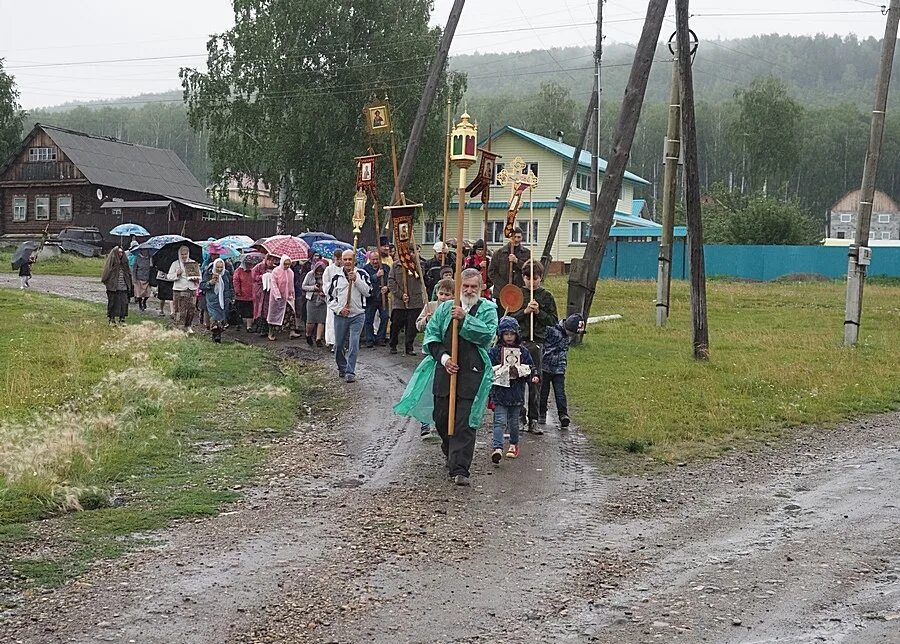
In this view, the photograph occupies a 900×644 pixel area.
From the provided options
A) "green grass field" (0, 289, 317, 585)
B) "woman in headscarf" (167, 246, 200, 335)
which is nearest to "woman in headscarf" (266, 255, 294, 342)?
"green grass field" (0, 289, 317, 585)

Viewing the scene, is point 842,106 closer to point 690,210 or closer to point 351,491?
point 690,210

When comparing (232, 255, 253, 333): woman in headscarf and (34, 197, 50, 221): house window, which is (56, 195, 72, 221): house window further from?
(232, 255, 253, 333): woman in headscarf

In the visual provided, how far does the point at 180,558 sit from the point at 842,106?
117748mm

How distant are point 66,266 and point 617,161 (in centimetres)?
3031

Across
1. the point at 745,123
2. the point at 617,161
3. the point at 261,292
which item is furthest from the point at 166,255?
the point at 745,123

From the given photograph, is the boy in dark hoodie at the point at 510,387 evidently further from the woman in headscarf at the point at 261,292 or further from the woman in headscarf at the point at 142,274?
the woman in headscarf at the point at 142,274

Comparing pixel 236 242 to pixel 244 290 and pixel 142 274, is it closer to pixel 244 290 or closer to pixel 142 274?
pixel 142 274

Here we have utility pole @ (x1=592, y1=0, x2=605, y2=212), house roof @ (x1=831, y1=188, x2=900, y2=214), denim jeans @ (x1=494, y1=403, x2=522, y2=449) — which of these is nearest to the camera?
denim jeans @ (x1=494, y1=403, x2=522, y2=449)

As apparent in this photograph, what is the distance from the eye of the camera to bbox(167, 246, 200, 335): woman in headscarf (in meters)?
21.7

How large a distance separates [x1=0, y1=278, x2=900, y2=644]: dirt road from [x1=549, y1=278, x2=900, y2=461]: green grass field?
1.48 m

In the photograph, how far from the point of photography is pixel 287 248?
2167 centimetres

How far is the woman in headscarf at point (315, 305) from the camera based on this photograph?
1934 centimetres

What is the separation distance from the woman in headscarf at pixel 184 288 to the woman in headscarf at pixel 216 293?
0.71 m

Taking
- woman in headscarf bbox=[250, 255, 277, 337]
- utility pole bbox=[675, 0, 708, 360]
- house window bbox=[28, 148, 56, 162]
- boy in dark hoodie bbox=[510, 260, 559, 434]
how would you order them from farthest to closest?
house window bbox=[28, 148, 56, 162], woman in headscarf bbox=[250, 255, 277, 337], utility pole bbox=[675, 0, 708, 360], boy in dark hoodie bbox=[510, 260, 559, 434]
